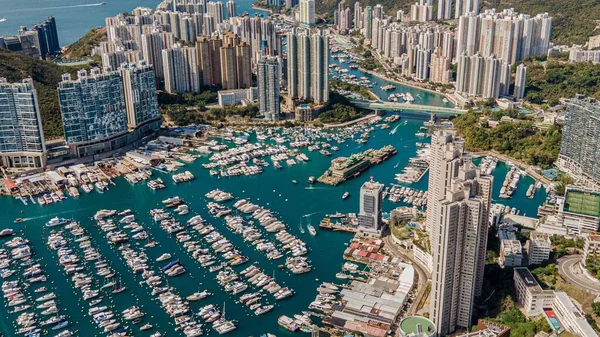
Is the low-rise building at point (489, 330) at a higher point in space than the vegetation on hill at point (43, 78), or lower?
lower

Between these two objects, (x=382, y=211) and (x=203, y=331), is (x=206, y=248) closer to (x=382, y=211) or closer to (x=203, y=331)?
(x=203, y=331)

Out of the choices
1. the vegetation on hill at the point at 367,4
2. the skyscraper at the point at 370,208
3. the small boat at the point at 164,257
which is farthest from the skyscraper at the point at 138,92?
the vegetation on hill at the point at 367,4

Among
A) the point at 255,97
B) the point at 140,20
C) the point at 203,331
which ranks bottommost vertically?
the point at 203,331

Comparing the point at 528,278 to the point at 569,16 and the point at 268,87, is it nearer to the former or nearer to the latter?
the point at 268,87

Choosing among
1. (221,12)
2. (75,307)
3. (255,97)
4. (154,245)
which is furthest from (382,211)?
(221,12)

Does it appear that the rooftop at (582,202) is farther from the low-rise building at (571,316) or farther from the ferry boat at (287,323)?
the ferry boat at (287,323)

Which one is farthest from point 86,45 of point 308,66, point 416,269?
point 416,269

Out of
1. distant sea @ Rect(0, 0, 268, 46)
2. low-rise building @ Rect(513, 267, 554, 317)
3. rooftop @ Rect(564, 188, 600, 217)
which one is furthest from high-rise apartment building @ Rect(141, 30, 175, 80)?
low-rise building @ Rect(513, 267, 554, 317)

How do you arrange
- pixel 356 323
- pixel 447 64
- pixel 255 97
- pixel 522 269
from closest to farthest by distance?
pixel 356 323 → pixel 522 269 → pixel 255 97 → pixel 447 64
